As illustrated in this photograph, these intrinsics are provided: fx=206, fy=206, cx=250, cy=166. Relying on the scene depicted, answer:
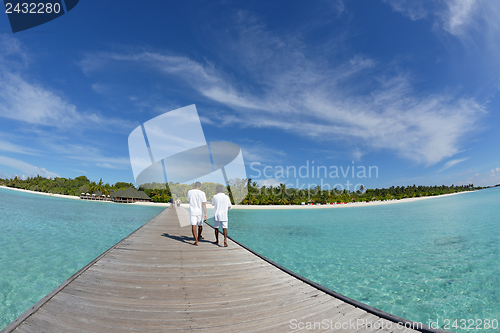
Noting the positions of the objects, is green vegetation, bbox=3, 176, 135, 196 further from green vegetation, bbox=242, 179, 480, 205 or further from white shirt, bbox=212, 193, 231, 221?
white shirt, bbox=212, 193, 231, 221

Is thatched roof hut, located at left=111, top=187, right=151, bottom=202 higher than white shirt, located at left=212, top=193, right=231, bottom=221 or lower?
lower

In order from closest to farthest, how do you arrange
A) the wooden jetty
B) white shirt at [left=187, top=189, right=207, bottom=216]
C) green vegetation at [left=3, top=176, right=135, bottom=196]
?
1. the wooden jetty
2. white shirt at [left=187, top=189, right=207, bottom=216]
3. green vegetation at [left=3, top=176, right=135, bottom=196]

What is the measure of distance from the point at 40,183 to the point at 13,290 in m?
100

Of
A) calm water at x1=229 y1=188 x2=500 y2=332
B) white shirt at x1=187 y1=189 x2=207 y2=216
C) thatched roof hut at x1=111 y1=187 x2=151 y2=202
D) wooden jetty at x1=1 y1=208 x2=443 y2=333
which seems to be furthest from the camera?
thatched roof hut at x1=111 y1=187 x2=151 y2=202

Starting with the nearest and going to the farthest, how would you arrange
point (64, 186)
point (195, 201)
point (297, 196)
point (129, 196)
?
point (195, 201), point (129, 196), point (297, 196), point (64, 186)

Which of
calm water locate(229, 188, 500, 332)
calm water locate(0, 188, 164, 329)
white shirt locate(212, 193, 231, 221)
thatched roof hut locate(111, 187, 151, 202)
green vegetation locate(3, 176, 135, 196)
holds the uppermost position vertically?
green vegetation locate(3, 176, 135, 196)

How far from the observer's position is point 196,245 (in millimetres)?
6520

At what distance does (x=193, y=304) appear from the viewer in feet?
9.61

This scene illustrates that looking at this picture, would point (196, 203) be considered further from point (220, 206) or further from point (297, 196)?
point (297, 196)

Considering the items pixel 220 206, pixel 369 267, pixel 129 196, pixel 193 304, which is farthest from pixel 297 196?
pixel 193 304

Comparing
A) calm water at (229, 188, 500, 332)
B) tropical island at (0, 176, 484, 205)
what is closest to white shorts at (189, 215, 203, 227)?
calm water at (229, 188, 500, 332)

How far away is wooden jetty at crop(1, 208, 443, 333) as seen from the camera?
2432 mm

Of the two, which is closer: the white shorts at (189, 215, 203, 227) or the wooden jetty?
the wooden jetty

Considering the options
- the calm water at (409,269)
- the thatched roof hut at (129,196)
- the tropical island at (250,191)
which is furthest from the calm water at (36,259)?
the thatched roof hut at (129,196)
